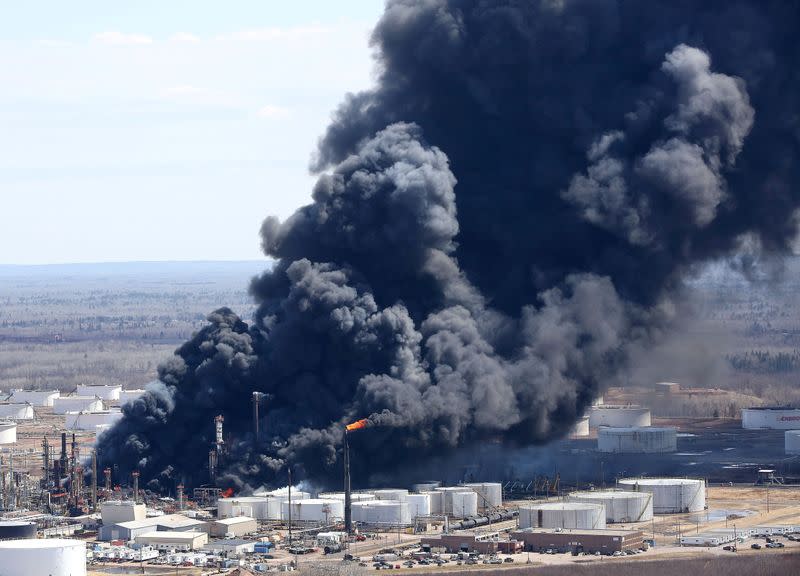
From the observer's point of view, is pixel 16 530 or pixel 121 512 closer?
pixel 16 530

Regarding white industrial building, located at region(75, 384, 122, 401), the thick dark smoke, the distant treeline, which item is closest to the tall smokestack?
the thick dark smoke

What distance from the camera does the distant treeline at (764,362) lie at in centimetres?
17650

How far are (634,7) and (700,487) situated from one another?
3523cm

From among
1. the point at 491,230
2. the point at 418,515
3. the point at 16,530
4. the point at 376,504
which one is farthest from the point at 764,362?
the point at 16,530

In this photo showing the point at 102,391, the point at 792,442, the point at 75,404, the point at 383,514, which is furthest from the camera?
the point at 102,391

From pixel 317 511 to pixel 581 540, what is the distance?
55.9ft

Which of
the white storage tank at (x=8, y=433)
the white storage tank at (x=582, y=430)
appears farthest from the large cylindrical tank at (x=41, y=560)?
the white storage tank at (x=8, y=433)

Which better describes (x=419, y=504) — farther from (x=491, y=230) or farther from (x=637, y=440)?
(x=637, y=440)

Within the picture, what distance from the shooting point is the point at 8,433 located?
155625 mm

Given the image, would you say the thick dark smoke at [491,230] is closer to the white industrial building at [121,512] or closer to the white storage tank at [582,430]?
the white industrial building at [121,512]

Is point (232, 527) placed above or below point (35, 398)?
below

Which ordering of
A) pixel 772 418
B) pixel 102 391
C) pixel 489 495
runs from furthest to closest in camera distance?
pixel 102 391
pixel 772 418
pixel 489 495

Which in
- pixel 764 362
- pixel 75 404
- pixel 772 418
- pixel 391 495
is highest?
pixel 764 362

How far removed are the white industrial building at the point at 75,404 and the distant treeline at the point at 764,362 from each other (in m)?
58.3
